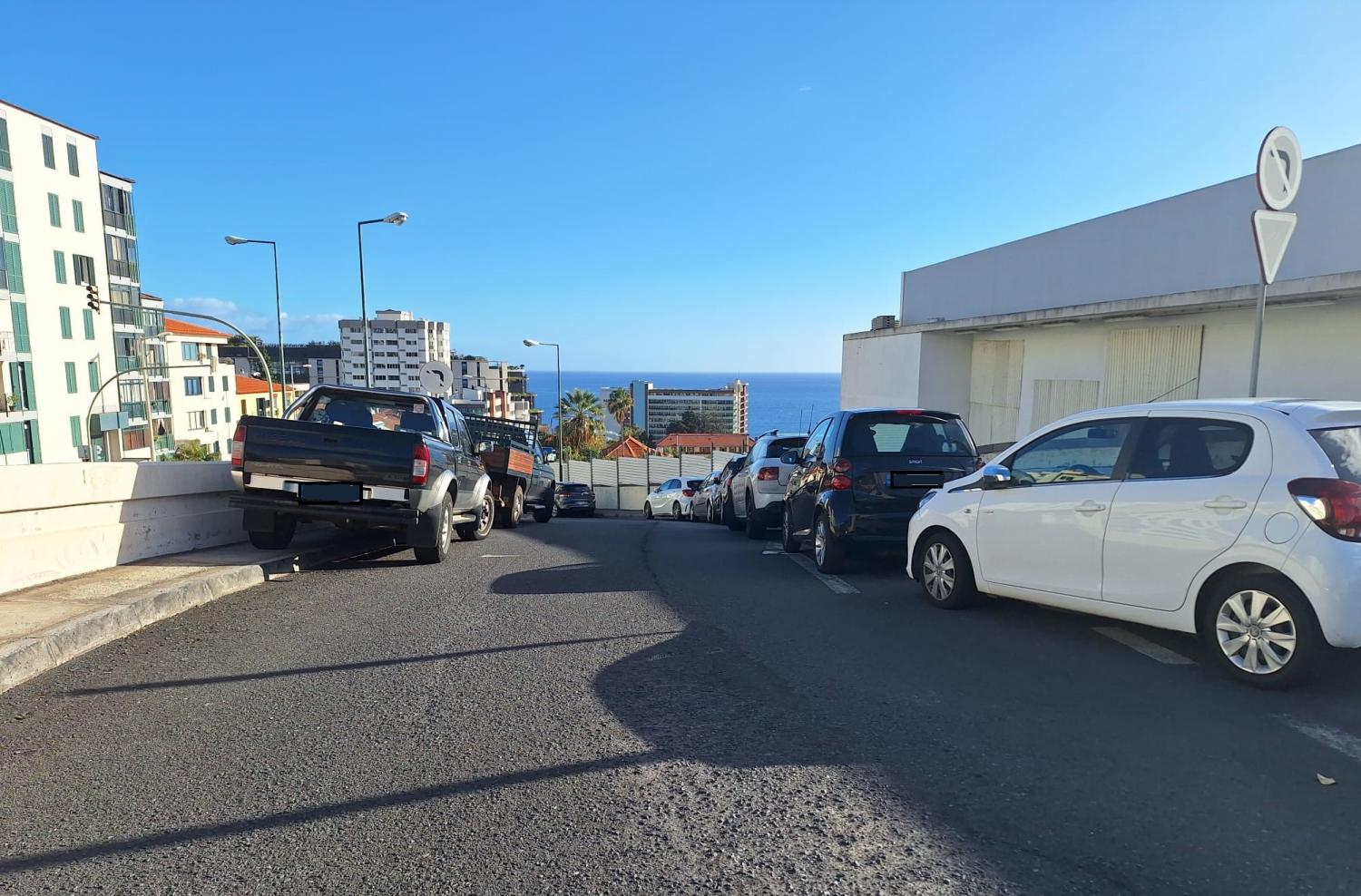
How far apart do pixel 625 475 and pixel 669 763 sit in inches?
1527

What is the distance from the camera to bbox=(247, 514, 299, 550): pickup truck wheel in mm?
8008

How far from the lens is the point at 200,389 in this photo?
Answer: 62688 millimetres

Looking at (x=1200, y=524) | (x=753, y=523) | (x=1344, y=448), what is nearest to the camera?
(x=1344, y=448)

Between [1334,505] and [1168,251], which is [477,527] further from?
[1168,251]

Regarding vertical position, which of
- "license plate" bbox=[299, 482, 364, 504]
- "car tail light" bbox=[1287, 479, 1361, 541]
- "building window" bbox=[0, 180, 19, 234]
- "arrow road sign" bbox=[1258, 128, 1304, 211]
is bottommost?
"license plate" bbox=[299, 482, 364, 504]

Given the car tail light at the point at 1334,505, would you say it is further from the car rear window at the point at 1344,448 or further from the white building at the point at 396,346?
the white building at the point at 396,346

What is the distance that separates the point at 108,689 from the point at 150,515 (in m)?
3.41

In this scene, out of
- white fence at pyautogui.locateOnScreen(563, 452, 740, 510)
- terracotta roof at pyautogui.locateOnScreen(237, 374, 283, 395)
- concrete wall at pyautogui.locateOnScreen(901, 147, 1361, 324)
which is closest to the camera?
concrete wall at pyautogui.locateOnScreen(901, 147, 1361, 324)

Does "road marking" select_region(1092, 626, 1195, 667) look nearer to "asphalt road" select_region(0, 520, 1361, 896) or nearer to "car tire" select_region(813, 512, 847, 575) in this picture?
"asphalt road" select_region(0, 520, 1361, 896)

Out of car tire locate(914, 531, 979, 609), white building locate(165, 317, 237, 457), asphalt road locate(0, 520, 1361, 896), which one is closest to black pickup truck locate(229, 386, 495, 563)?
asphalt road locate(0, 520, 1361, 896)

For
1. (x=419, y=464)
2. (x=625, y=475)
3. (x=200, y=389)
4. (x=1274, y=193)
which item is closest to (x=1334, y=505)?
(x=1274, y=193)

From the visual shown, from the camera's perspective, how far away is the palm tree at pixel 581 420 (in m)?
63.1

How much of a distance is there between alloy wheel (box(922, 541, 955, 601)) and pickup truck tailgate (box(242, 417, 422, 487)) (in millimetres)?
4810

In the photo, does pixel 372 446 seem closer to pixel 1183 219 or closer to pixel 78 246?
pixel 1183 219
